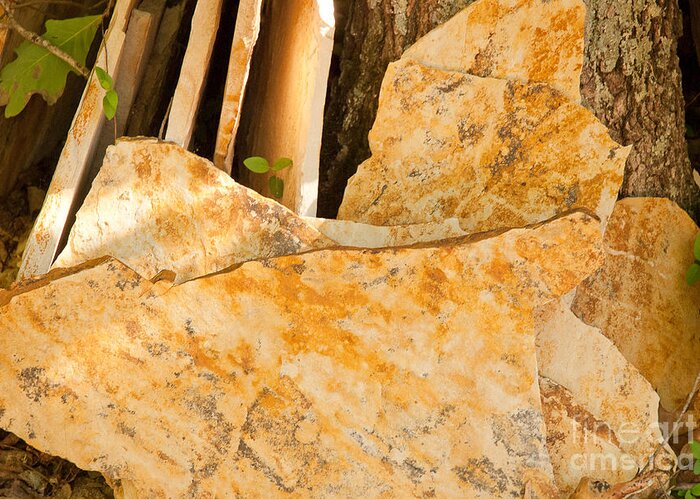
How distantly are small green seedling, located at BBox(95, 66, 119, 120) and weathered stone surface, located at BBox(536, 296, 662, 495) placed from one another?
1.09m

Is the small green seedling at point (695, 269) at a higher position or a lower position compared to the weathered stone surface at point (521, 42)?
lower

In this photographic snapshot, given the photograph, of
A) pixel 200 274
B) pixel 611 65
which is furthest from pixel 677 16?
pixel 200 274

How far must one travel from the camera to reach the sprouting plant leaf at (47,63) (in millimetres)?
2004

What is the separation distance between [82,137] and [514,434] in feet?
4.05

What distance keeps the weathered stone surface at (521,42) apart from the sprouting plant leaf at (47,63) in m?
0.93

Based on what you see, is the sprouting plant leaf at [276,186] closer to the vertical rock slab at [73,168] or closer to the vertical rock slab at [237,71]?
the vertical rock slab at [237,71]

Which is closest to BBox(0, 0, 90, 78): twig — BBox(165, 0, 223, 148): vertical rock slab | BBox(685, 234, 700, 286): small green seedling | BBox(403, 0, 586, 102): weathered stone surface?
BBox(165, 0, 223, 148): vertical rock slab

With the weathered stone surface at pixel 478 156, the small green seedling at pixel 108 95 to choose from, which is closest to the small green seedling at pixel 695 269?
the weathered stone surface at pixel 478 156

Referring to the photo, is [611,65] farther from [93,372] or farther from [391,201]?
[93,372]

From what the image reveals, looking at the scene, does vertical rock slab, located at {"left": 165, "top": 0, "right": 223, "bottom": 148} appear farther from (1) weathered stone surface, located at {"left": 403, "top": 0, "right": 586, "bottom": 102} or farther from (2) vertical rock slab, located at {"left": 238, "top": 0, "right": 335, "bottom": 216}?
(1) weathered stone surface, located at {"left": 403, "top": 0, "right": 586, "bottom": 102}

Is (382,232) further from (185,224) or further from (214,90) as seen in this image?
(214,90)

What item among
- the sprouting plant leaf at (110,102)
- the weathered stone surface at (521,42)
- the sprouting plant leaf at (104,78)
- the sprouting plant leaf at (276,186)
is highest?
the weathered stone surface at (521,42)

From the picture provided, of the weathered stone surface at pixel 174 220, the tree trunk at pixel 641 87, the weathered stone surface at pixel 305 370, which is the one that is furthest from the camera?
the tree trunk at pixel 641 87

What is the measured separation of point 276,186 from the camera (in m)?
1.92
